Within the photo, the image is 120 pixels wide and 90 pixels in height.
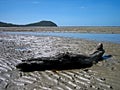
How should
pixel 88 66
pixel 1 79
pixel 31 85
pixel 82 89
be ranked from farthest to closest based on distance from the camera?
pixel 88 66, pixel 1 79, pixel 31 85, pixel 82 89

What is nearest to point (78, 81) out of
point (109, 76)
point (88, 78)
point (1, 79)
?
point (88, 78)

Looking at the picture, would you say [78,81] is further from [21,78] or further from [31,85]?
[21,78]

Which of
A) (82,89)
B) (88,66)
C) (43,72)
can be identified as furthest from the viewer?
(88,66)

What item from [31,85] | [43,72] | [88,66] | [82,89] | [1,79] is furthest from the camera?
[88,66]

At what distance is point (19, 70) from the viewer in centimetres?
936

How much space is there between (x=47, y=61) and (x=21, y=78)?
172 centimetres

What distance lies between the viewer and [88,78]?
26.5 feet

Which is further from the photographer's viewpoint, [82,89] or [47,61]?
[47,61]

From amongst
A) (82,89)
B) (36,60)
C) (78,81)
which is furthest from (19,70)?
(82,89)

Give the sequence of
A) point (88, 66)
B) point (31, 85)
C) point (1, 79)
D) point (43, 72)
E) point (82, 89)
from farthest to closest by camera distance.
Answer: point (88, 66)
point (43, 72)
point (1, 79)
point (31, 85)
point (82, 89)

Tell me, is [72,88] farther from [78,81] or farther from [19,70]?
[19,70]

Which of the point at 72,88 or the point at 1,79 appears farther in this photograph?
the point at 1,79

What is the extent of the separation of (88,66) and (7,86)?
176 inches

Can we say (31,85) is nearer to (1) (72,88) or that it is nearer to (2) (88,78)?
(1) (72,88)
